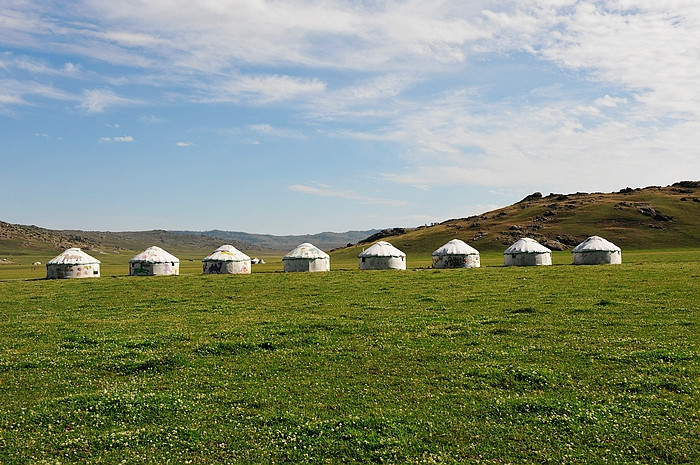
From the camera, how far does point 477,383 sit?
1197 centimetres

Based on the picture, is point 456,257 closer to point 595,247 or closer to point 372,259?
point 372,259

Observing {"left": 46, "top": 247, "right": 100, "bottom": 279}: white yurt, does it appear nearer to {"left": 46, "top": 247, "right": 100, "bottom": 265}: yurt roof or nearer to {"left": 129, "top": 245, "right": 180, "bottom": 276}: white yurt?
{"left": 46, "top": 247, "right": 100, "bottom": 265}: yurt roof

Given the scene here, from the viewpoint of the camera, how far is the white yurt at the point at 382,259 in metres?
59.1

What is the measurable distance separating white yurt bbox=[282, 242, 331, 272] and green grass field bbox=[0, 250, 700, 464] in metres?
36.0

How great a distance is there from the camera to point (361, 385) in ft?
39.7

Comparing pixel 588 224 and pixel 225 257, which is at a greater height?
pixel 588 224

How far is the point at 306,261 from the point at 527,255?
2436cm

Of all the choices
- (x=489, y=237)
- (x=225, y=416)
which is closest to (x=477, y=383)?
(x=225, y=416)

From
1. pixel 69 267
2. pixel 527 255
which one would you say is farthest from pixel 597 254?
pixel 69 267

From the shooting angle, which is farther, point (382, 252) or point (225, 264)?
point (225, 264)

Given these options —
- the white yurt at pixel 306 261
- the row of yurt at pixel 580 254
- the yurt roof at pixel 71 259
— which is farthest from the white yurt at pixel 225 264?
the row of yurt at pixel 580 254

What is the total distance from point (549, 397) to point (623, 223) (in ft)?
393

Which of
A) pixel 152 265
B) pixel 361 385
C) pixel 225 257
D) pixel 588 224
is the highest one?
pixel 588 224

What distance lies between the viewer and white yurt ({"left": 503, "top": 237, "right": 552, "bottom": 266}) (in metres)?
59.8
